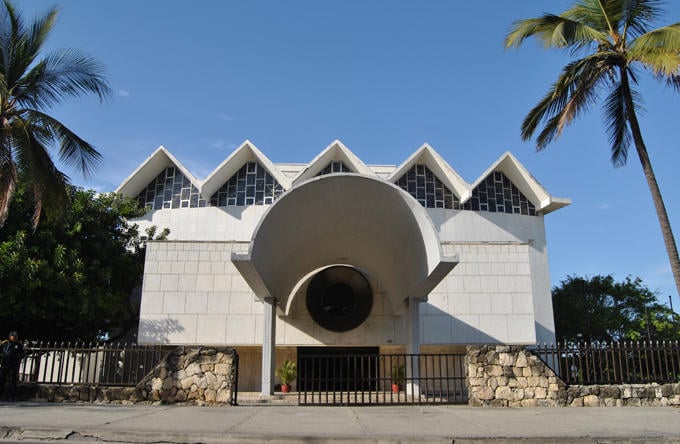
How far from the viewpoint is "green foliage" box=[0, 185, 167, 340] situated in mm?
16828

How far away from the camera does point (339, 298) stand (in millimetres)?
18969

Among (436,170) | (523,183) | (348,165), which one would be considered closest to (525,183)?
(523,183)

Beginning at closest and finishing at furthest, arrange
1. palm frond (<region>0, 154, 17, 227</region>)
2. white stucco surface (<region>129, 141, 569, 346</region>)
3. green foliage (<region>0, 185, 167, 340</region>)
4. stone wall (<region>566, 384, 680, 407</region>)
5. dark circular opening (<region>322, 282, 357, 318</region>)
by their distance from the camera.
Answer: stone wall (<region>566, 384, 680, 407</region>), palm frond (<region>0, 154, 17, 227</region>), white stucco surface (<region>129, 141, 569, 346</region>), green foliage (<region>0, 185, 167, 340</region>), dark circular opening (<region>322, 282, 357, 318</region>)

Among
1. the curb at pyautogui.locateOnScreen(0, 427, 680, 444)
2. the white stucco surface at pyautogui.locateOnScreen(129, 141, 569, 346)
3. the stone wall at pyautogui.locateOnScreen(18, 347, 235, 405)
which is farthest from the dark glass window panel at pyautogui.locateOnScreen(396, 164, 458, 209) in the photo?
the curb at pyautogui.locateOnScreen(0, 427, 680, 444)

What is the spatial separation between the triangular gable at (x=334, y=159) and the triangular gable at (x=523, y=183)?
21.1 ft

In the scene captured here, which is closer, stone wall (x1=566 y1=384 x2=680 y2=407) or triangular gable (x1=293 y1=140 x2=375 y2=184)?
stone wall (x1=566 y1=384 x2=680 y2=407)

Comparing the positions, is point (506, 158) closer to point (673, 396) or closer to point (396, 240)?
point (396, 240)

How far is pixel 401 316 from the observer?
18.9 meters

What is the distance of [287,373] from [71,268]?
28.3 feet

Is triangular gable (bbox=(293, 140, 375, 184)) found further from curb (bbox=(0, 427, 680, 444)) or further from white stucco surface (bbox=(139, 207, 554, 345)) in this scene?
curb (bbox=(0, 427, 680, 444))

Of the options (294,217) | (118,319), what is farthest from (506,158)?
(118,319)

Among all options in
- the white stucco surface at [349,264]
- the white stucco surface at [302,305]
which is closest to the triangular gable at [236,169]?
the white stucco surface at [349,264]

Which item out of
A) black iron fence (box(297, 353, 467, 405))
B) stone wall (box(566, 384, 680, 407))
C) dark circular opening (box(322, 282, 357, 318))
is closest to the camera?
stone wall (box(566, 384, 680, 407))

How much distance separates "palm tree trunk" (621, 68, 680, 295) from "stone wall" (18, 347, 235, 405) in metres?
10.1
